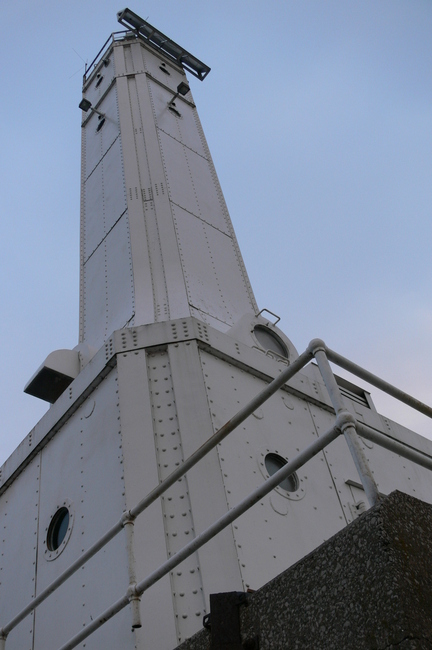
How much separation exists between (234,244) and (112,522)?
687 cm

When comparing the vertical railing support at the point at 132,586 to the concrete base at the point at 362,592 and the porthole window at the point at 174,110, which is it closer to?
the concrete base at the point at 362,592

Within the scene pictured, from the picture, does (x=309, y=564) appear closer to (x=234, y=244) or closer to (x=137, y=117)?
(x=234, y=244)

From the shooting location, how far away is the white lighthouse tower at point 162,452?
5.56 meters

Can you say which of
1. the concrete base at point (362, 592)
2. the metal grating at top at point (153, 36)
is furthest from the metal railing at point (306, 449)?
the metal grating at top at point (153, 36)

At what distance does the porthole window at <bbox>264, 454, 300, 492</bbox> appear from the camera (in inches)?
274

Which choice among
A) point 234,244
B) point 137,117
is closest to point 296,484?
point 234,244

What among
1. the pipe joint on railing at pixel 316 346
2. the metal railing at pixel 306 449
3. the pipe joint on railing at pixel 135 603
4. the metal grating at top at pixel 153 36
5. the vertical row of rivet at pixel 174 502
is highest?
the metal grating at top at pixel 153 36

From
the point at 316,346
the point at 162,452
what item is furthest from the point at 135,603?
the point at 162,452

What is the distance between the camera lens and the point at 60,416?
313 inches

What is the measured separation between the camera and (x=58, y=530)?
7164 millimetres

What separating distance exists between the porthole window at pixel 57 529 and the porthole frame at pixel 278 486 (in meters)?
2.17

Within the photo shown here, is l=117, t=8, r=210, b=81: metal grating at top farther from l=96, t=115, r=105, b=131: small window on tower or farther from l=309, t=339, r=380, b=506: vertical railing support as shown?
l=309, t=339, r=380, b=506: vertical railing support

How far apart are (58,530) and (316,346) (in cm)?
488

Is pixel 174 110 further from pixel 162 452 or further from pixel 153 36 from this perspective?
pixel 162 452
